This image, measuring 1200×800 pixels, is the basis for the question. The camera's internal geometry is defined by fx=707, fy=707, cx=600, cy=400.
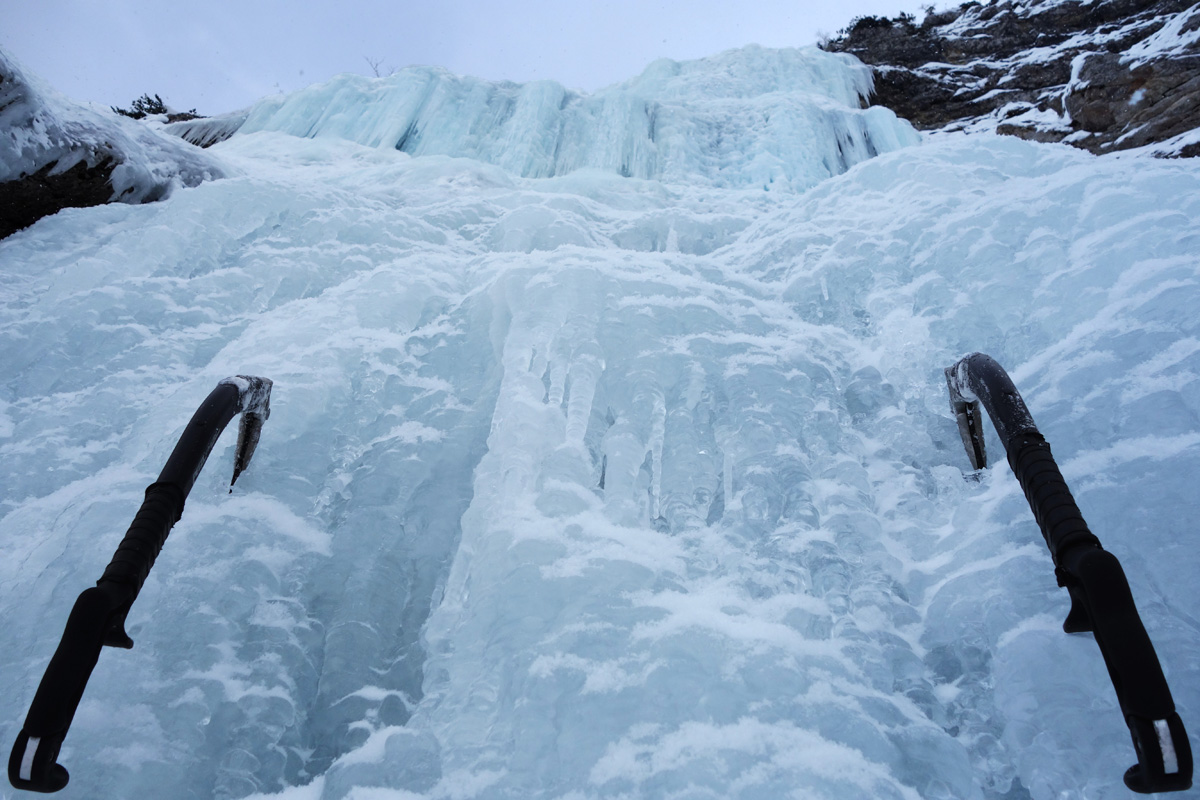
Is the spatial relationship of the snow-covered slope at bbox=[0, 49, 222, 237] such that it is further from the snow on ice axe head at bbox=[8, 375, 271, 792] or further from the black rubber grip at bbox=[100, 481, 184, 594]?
the black rubber grip at bbox=[100, 481, 184, 594]

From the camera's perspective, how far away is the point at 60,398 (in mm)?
4758

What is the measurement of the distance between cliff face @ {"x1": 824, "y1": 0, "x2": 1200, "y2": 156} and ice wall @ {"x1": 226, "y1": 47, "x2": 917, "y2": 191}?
2688mm

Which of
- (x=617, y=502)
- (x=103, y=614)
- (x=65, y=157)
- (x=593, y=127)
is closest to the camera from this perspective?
(x=103, y=614)

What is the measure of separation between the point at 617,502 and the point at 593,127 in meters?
Answer: 9.45

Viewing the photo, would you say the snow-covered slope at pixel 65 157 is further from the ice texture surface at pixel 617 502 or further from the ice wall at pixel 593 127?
the ice wall at pixel 593 127

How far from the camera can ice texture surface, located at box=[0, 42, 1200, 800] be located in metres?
2.81

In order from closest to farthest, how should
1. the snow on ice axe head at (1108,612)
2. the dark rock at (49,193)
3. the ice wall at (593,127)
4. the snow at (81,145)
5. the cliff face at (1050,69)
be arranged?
1. the snow on ice axe head at (1108,612)
2. the snow at (81,145)
3. the dark rock at (49,193)
4. the cliff face at (1050,69)
5. the ice wall at (593,127)

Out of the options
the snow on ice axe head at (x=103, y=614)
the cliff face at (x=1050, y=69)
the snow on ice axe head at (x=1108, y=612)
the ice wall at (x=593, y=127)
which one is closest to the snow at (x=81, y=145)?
Result: the ice wall at (x=593, y=127)

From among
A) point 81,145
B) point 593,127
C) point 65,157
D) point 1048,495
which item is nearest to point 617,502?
point 1048,495

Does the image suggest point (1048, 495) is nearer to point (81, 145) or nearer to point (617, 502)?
point (617, 502)

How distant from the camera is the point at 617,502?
3.88m

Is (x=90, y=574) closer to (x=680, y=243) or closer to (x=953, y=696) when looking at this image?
(x=953, y=696)

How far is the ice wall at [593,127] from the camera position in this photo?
1125cm

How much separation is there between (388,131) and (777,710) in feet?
37.0
